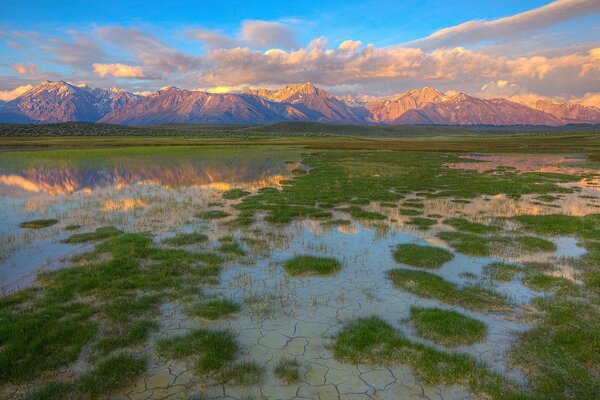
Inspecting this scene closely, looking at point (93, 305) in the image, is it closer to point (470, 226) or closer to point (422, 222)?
point (422, 222)

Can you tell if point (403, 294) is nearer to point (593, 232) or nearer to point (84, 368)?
point (84, 368)

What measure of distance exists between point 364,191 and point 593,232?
18.3m

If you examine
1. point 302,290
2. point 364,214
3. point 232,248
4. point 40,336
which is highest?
A: point 40,336

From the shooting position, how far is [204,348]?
9.91m

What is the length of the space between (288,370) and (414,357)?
317 cm

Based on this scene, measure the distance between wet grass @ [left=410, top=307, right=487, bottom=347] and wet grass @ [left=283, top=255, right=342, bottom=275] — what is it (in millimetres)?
4592

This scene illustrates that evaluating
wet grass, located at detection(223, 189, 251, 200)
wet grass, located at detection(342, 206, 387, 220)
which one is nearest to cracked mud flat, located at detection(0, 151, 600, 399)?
wet grass, located at detection(342, 206, 387, 220)

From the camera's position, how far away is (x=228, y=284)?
14422 mm

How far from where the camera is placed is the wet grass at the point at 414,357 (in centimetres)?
866

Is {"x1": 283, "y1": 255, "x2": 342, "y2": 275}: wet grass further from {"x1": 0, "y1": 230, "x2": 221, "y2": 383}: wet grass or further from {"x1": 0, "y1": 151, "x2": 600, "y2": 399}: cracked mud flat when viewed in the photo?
{"x1": 0, "y1": 230, "x2": 221, "y2": 383}: wet grass

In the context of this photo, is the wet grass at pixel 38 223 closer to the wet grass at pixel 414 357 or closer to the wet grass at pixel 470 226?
the wet grass at pixel 414 357

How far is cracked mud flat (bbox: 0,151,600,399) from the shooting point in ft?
28.5

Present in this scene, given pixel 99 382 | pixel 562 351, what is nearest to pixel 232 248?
pixel 99 382

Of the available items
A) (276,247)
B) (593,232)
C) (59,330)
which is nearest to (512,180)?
(593,232)
